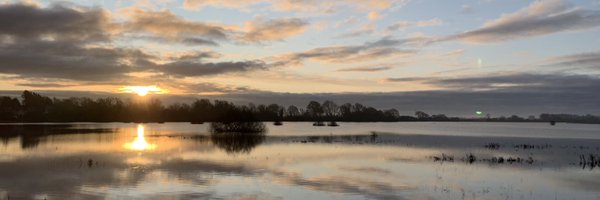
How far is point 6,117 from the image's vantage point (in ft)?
646

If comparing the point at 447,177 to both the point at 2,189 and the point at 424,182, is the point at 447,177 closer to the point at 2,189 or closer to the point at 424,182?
the point at 424,182

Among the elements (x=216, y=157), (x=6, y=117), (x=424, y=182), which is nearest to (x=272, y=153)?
(x=216, y=157)

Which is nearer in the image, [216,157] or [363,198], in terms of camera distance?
[363,198]

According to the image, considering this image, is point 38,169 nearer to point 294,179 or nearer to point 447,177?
point 294,179

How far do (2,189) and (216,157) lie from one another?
21.5m

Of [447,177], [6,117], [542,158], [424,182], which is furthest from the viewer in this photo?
[6,117]

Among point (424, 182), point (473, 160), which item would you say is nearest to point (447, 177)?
point (424, 182)

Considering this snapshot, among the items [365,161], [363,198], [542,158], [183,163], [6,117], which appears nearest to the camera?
[363,198]

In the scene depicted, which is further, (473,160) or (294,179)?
(473,160)

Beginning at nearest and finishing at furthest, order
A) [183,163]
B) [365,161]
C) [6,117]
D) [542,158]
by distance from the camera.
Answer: [183,163] → [365,161] → [542,158] → [6,117]

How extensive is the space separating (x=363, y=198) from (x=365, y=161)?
1925 centimetres

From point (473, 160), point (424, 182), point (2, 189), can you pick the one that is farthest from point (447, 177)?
point (2, 189)

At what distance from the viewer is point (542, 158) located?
48094mm

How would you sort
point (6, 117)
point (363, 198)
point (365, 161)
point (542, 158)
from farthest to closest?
point (6, 117)
point (542, 158)
point (365, 161)
point (363, 198)
